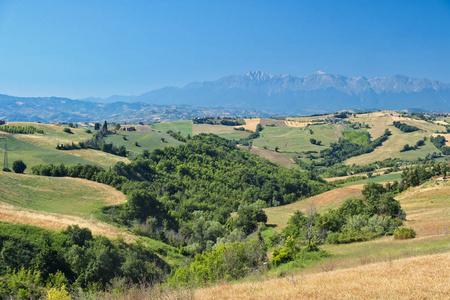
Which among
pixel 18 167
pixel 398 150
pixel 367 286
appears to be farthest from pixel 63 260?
pixel 398 150

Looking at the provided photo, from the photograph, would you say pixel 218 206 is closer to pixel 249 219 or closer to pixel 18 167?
pixel 249 219

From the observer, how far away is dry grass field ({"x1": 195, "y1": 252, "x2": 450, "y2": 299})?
1061 cm

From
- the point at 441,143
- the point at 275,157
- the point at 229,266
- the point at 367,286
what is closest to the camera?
the point at 367,286

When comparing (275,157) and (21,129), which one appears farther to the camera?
(275,157)

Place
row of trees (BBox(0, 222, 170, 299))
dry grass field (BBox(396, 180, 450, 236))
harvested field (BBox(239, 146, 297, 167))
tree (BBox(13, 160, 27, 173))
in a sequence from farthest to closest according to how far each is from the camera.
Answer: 1. harvested field (BBox(239, 146, 297, 167))
2. tree (BBox(13, 160, 27, 173))
3. dry grass field (BBox(396, 180, 450, 236))
4. row of trees (BBox(0, 222, 170, 299))

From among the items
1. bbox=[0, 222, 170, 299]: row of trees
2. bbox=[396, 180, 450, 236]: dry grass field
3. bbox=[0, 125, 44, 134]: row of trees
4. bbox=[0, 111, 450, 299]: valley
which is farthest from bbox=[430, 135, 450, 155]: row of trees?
bbox=[0, 125, 44, 134]: row of trees

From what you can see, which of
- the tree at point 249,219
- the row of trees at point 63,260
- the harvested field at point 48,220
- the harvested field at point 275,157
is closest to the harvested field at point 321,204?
the tree at point 249,219

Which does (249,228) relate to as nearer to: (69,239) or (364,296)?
(69,239)

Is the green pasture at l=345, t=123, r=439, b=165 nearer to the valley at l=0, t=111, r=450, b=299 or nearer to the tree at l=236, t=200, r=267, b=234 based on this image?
the valley at l=0, t=111, r=450, b=299

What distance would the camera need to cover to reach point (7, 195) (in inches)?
1837

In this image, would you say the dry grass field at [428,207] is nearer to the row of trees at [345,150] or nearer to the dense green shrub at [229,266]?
the dense green shrub at [229,266]

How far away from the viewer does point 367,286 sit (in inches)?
456

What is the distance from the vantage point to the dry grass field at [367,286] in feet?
34.8

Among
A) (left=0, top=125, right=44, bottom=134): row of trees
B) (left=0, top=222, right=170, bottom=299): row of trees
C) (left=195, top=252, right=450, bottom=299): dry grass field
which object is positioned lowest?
(left=0, top=222, right=170, bottom=299): row of trees
